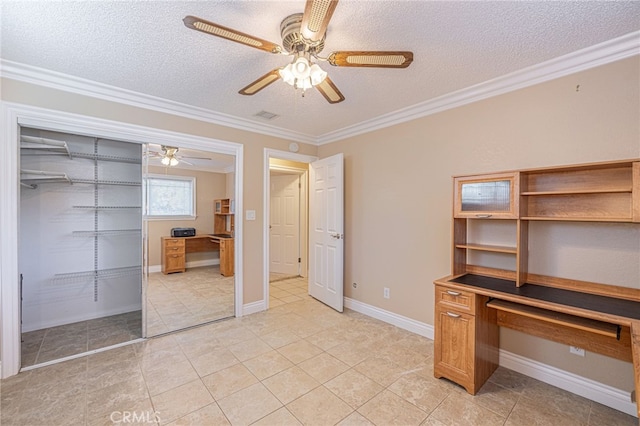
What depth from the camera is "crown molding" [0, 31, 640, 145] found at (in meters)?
1.90

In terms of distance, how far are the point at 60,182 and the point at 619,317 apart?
507 centimetres

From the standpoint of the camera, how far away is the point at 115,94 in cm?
260

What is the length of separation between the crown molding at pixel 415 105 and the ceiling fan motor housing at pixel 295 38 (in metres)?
1.61

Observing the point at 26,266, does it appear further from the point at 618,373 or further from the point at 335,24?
the point at 618,373

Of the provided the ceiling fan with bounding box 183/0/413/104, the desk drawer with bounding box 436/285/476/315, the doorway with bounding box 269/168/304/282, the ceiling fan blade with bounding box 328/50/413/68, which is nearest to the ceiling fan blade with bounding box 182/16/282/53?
the ceiling fan with bounding box 183/0/413/104

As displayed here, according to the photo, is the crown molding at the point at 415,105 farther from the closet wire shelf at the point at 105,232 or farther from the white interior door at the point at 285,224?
the white interior door at the point at 285,224

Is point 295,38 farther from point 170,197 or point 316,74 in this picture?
point 170,197

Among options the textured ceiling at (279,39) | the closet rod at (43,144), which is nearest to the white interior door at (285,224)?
the textured ceiling at (279,39)

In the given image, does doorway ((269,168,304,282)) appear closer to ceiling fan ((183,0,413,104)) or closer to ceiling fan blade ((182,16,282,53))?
ceiling fan ((183,0,413,104))

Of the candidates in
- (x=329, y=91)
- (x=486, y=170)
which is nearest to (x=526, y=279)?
(x=486, y=170)

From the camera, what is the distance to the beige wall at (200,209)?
324 cm

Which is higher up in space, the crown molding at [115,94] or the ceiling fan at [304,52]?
the crown molding at [115,94]

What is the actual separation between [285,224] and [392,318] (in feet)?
10.0

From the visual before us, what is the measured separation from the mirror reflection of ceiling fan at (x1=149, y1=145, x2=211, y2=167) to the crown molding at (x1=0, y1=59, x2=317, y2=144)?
40 cm
